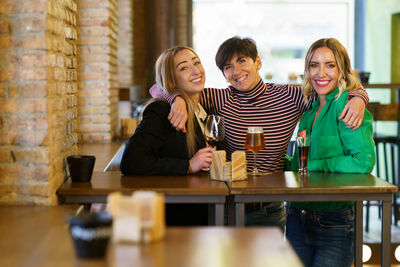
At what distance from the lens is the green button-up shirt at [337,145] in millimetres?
2445

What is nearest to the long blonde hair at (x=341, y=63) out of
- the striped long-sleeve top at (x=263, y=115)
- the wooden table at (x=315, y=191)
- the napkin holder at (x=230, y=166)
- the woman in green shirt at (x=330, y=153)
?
the woman in green shirt at (x=330, y=153)

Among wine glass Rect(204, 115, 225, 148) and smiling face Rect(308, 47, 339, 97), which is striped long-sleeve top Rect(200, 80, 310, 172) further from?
wine glass Rect(204, 115, 225, 148)

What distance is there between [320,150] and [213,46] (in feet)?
19.2

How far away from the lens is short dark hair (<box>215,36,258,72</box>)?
2633mm

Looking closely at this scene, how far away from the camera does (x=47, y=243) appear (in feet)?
5.33

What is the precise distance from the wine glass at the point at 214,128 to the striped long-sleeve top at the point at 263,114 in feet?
0.99

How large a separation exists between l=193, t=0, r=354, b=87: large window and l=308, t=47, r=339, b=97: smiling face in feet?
18.2

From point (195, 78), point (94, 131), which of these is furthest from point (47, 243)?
point (94, 131)

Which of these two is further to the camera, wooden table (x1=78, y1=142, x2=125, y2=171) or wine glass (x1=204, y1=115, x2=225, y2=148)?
wooden table (x1=78, y1=142, x2=125, y2=171)

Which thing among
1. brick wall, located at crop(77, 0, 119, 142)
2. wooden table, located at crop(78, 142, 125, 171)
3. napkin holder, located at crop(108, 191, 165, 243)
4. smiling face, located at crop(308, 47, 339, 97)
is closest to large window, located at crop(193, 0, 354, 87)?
brick wall, located at crop(77, 0, 119, 142)

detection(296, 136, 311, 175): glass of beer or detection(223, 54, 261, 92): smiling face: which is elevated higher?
detection(223, 54, 261, 92): smiling face

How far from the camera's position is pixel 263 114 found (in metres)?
2.66

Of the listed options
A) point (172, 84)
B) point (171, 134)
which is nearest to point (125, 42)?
point (172, 84)

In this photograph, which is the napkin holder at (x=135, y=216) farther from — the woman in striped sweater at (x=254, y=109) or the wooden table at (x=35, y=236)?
the woman in striped sweater at (x=254, y=109)
